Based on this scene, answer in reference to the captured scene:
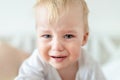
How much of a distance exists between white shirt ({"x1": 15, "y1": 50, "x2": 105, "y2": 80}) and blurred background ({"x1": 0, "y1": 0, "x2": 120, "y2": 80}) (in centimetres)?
42

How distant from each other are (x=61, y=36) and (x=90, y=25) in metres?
0.75

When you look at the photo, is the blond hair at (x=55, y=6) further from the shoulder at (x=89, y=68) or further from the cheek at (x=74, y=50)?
the shoulder at (x=89, y=68)

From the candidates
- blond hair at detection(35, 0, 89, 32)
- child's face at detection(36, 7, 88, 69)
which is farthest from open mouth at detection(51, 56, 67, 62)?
blond hair at detection(35, 0, 89, 32)

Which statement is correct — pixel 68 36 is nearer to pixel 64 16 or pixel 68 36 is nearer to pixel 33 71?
pixel 64 16

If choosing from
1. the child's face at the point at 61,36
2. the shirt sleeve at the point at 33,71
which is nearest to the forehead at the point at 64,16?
the child's face at the point at 61,36

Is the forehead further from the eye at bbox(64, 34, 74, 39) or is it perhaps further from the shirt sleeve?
the shirt sleeve

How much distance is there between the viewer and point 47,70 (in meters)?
1.00

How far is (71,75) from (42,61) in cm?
10

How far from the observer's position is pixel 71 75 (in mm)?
1009

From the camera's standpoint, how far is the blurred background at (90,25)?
1459 millimetres

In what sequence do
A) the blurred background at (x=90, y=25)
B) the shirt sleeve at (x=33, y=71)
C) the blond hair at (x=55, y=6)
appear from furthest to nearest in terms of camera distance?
the blurred background at (x=90, y=25) → the shirt sleeve at (x=33, y=71) → the blond hair at (x=55, y=6)

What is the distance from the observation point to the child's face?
822 mm

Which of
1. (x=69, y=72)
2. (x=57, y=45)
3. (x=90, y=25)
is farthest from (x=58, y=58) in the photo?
(x=90, y=25)

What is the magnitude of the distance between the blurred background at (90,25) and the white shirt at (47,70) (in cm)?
42
